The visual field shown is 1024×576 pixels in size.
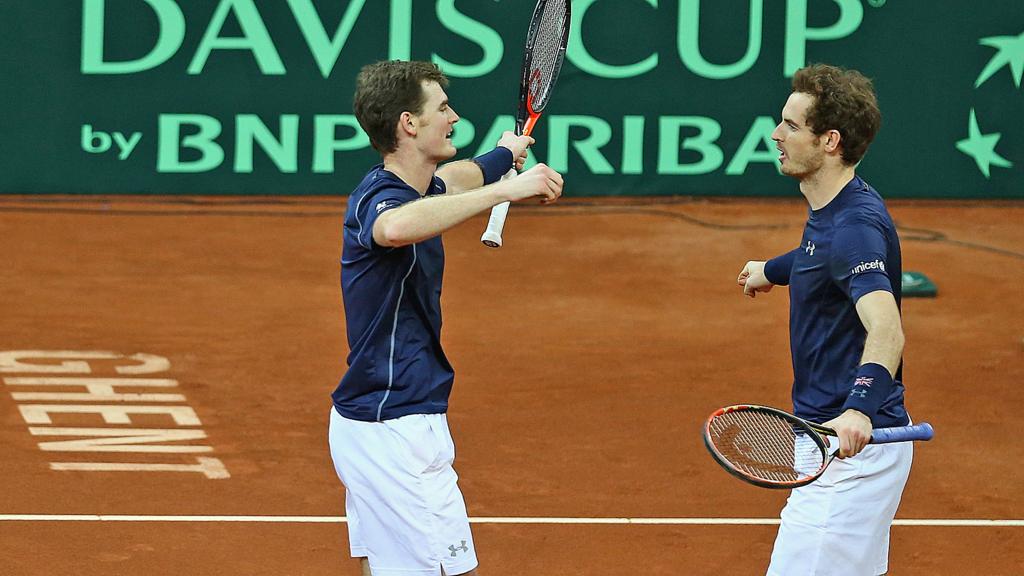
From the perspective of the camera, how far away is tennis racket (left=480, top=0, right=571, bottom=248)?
18.7ft

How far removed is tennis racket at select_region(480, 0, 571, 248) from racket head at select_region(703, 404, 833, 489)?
1631 millimetres

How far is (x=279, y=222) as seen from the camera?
13.7 m

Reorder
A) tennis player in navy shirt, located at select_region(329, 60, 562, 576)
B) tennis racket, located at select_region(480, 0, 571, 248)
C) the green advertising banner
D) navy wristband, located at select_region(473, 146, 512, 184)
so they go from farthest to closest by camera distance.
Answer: the green advertising banner, tennis racket, located at select_region(480, 0, 571, 248), navy wristband, located at select_region(473, 146, 512, 184), tennis player in navy shirt, located at select_region(329, 60, 562, 576)

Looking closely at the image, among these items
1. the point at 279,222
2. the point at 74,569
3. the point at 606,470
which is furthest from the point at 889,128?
the point at 74,569

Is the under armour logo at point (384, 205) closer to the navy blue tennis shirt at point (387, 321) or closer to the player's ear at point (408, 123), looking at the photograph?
the navy blue tennis shirt at point (387, 321)

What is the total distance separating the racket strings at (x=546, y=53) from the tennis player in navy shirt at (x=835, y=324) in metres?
1.38

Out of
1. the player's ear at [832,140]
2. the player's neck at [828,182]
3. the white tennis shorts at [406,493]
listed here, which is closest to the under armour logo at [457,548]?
the white tennis shorts at [406,493]

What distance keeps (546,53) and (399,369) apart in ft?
5.85

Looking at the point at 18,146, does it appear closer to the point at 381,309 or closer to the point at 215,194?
the point at 215,194

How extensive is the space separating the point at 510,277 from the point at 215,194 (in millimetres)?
3679

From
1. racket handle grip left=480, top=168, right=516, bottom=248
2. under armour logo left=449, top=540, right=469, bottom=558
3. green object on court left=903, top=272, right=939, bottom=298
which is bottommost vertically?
green object on court left=903, top=272, right=939, bottom=298

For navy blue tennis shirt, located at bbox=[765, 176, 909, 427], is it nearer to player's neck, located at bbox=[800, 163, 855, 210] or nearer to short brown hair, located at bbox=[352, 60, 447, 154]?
player's neck, located at bbox=[800, 163, 855, 210]

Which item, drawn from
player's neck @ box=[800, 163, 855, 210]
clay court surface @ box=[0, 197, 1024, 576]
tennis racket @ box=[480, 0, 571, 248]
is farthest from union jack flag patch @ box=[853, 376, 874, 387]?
clay court surface @ box=[0, 197, 1024, 576]

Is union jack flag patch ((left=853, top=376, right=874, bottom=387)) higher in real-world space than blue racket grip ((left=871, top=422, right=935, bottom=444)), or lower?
higher
